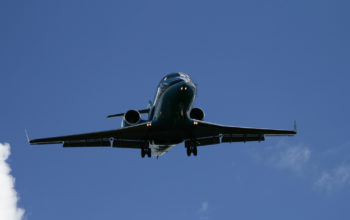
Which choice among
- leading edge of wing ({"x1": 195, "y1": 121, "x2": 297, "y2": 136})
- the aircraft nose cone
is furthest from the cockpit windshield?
leading edge of wing ({"x1": 195, "y1": 121, "x2": 297, "y2": 136})

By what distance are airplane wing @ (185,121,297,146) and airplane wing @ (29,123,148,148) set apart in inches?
120

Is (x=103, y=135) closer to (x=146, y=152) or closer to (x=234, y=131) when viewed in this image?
(x=146, y=152)

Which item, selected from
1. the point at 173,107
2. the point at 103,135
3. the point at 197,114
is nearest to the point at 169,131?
the point at 173,107

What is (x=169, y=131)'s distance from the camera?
24172 mm

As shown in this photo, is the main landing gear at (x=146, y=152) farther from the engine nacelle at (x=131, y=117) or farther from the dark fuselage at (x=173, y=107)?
the engine nacelle at (x=131, y=117)

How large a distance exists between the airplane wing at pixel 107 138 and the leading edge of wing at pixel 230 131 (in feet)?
10.1

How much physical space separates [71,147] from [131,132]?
4364 millimetres

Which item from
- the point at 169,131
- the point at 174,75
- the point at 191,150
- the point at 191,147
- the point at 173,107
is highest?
the point at 174,75

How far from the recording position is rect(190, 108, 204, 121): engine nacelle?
85.9 feet

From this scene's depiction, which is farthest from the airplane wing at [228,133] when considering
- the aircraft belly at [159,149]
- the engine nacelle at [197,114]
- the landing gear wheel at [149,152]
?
the landing gear wheel at [149,152]

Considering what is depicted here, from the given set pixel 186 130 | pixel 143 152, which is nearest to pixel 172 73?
pixel 186 130

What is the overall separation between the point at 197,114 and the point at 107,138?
5.36 m

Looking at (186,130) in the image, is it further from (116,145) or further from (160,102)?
(116,145)

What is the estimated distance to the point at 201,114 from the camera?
2631cm
